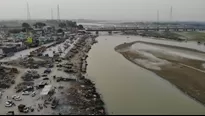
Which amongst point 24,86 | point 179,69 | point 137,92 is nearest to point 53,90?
point 24,86

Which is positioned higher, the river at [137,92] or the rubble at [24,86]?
the rubble at [24,86]

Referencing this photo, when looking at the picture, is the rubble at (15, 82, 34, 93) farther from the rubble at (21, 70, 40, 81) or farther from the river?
the river

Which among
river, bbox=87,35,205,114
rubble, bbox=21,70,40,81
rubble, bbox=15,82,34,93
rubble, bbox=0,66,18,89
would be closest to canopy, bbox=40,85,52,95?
rubble, bbox=15,82,34,93

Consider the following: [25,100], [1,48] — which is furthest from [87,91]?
[1,48]

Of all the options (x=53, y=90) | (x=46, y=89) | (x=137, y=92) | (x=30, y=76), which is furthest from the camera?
(x=30, y=76)

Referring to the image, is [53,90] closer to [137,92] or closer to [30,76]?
[30,76]

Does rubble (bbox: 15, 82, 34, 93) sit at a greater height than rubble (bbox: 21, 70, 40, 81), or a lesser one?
lesser

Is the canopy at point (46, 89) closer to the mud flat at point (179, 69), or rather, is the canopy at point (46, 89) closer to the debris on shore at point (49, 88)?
the debris on shore at point (49, 88)

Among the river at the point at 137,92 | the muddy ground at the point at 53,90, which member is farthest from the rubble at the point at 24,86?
the river at the point at 137,92
